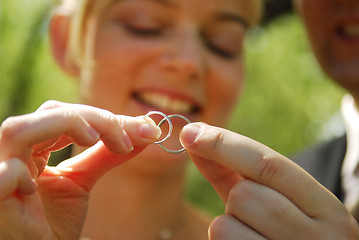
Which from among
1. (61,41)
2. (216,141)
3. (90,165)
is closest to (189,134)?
(216,141)

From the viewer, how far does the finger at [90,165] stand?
1.87 m

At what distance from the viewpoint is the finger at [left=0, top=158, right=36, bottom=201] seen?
4.73ft

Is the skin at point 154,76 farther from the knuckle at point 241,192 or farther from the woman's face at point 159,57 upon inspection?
the knuckle at point 241,192

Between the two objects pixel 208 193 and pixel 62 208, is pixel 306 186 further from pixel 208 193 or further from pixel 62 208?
pixel 208 193

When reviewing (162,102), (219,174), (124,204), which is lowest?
(124,204)

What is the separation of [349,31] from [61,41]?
2.42m

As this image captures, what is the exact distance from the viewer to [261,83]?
47.3ft

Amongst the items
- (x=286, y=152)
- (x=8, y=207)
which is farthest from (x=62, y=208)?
(x=286, y=152)

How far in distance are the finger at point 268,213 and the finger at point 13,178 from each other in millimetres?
794

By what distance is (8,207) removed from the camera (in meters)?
1.51

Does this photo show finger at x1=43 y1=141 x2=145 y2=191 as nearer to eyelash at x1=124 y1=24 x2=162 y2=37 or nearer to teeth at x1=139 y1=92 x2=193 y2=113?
teeth at x1=139 y1=92 x2=193 y2=113

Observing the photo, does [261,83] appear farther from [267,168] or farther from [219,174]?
[267,168]

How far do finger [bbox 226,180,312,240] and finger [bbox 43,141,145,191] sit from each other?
19.9 inches

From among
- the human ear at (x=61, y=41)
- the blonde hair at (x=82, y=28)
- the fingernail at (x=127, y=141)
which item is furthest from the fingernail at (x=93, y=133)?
the human ear at (x=61, y=41)
